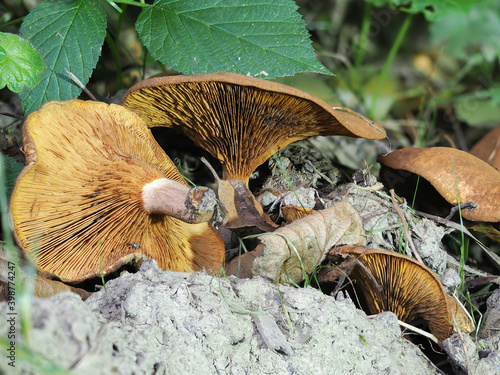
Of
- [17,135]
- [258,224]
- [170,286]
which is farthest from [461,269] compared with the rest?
[17,135]

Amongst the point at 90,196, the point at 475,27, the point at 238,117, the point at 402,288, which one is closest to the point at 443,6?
Result: the point at 475,27

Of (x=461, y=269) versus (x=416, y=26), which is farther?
(x=416, y=26)

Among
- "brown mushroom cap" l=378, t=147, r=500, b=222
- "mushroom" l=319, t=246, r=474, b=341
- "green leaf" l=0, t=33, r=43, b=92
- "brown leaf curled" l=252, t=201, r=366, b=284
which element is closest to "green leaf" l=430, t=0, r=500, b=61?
"brown mushroom cap" l=378, t=147, r=500, b=222

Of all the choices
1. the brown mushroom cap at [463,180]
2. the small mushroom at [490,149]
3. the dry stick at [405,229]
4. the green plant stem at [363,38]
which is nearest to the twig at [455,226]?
the brown mushroom cap at [463,180]

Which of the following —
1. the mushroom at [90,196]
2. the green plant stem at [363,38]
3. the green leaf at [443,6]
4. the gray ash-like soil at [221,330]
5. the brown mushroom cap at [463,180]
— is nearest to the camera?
the gray ash-like soil at [221,330]

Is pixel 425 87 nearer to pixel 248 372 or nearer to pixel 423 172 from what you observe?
pixel 423 172

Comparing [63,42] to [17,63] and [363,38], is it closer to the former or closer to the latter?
[17,63]

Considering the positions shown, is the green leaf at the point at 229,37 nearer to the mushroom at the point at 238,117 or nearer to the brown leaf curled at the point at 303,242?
the mushroom at the point at 238,117
